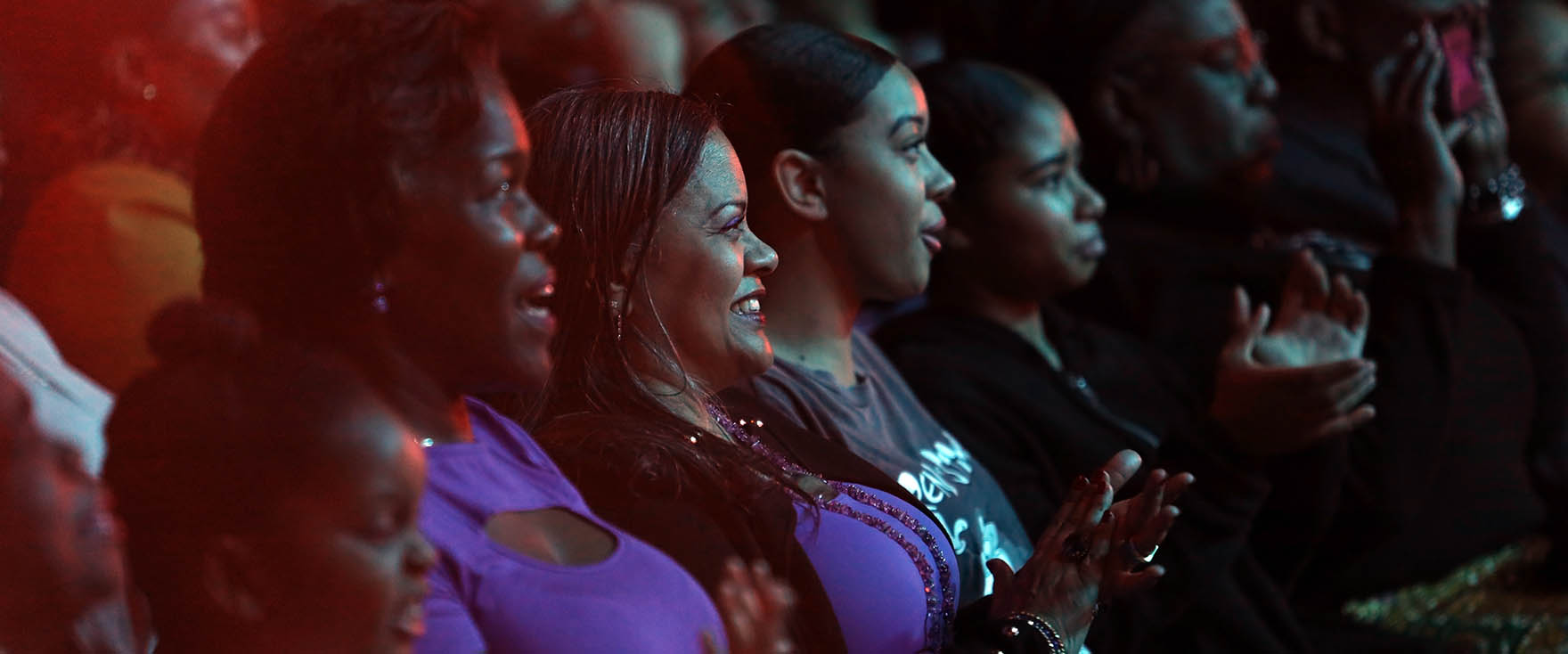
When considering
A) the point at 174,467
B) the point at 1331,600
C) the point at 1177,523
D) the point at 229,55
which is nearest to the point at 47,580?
the point at 174,467

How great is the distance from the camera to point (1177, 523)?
5.40ft

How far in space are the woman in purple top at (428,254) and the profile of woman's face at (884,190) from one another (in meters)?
0.60

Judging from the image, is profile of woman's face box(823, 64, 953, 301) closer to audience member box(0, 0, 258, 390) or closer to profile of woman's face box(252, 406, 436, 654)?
audience member box(0, 0, 258, 390)

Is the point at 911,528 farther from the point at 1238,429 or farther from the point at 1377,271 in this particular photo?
the point at 1377,271

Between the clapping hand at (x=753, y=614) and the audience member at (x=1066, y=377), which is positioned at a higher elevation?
the clapping hand at (x=753, y=614)

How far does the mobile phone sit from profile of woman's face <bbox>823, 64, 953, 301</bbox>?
1.18 m

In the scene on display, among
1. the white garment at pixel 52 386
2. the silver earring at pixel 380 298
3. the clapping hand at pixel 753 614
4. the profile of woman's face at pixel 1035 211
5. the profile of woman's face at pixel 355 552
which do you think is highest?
the silver earring at pixel 380 298

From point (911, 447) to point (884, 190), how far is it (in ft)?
0.75

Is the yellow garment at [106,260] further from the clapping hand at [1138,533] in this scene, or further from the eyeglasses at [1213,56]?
the eyeglasses at [1213,56]

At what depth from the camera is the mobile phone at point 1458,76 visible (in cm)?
233

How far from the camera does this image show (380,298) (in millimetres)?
768

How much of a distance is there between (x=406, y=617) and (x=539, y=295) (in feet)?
0.56

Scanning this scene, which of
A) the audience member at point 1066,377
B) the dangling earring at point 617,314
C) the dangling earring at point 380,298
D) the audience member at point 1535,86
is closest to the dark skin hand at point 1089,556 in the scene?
the dangling earring at point 617,314

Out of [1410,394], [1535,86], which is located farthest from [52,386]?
[1535,86]
